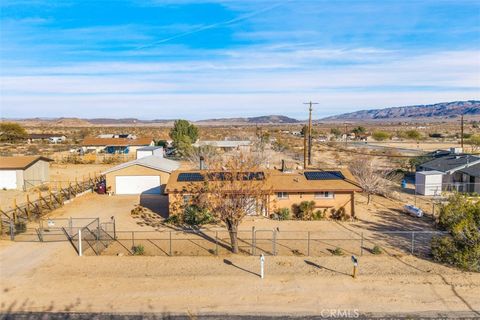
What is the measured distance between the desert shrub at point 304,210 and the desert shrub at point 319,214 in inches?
10.8

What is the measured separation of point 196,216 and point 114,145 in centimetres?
4864

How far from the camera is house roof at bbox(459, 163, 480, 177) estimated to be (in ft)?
115

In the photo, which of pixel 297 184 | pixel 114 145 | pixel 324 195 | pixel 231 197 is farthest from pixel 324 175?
pixel 114 145

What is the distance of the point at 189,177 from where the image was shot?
29.9 m

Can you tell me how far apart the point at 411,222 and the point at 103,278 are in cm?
1965

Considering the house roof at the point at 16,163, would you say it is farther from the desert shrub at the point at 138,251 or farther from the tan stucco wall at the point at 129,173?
the desert shrub at the point at 138,251

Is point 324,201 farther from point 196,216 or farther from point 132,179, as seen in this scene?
point 132,179

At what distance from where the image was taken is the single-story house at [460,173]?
117 feet

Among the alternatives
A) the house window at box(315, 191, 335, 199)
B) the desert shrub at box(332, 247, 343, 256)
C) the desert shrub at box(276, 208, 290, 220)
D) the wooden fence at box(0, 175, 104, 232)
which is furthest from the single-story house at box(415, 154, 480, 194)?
the wooden fence at box(0, 175, 104, 232)

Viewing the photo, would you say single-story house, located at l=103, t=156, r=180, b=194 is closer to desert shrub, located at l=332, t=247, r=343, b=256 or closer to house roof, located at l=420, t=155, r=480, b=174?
desert shrub, located at l=332, t=247, r=343, b=256

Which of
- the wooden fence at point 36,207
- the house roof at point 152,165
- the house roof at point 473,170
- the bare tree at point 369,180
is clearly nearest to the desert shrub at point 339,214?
the bare tree at point 369,180

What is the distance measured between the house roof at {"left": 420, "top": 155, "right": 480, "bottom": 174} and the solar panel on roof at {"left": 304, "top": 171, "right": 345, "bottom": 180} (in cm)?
1325

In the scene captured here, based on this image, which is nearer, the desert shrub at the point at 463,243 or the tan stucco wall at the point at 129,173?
the desert shrub at the point at 463,243

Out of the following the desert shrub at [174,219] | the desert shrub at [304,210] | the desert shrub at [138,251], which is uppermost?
the desert shrub at [304,210]
